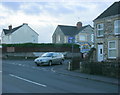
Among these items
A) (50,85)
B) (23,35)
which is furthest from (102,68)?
(23,35)

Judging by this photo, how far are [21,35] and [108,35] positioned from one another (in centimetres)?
3684

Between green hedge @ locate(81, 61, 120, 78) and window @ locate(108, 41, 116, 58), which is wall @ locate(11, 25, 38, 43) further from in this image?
green hedge @ locate(81, 61, 120, 78)

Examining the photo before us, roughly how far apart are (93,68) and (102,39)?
9718 millimetres

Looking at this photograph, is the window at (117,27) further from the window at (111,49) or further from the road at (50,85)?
the road at (50,85)

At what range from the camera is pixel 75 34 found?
176ft

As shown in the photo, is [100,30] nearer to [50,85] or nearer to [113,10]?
[113,10]

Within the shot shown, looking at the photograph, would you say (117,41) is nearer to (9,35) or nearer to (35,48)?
(35,48)

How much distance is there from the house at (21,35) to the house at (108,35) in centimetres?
3390

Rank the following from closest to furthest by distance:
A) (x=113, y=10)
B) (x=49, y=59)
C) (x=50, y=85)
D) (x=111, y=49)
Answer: (x=50, y=85) → (x=49, y=59) → (x=111, y=49) → (x=113, y=10)

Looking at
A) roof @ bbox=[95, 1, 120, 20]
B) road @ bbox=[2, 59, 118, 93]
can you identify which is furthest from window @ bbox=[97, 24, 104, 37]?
road @ bbox=[2, 59, 118, 93]

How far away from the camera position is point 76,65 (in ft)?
62.6

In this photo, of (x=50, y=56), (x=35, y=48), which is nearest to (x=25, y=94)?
(x=50, y=56)

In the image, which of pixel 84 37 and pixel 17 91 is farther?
pixel 84 37

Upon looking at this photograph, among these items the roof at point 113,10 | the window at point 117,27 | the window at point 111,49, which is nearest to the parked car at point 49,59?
the window at point 111,49
